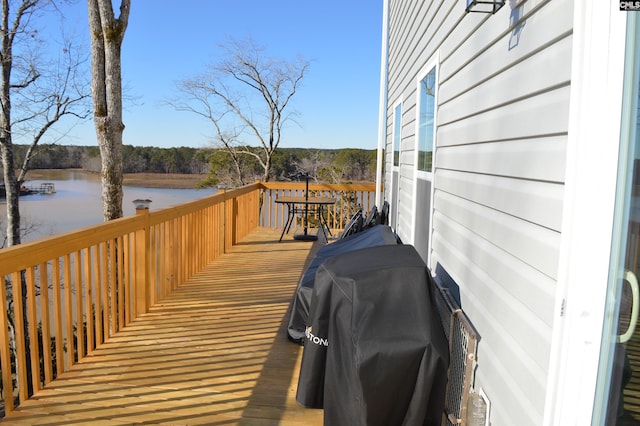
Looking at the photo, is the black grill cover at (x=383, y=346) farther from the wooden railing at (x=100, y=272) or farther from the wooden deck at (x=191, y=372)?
the wooden railing at (x=100, y=272)

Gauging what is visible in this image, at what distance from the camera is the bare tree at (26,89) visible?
41.6 ft

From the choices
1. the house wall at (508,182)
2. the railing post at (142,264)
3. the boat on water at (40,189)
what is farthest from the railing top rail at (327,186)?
the boat on water at (40,189)

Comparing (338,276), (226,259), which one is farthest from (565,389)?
(226,259)

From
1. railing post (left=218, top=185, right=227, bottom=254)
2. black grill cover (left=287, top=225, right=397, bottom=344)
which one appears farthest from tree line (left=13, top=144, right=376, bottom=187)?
black grill cover (left=287, top=225, right=397, bottom=344)

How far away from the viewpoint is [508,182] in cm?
164

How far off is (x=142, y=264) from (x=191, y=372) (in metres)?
1.33

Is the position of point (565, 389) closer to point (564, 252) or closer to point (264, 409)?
point (564, 252)

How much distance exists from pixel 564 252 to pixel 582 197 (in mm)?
157

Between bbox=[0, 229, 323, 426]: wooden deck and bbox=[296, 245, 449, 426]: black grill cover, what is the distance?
0.73 meters

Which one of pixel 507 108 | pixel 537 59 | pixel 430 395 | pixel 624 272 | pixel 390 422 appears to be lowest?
pixel 390 422

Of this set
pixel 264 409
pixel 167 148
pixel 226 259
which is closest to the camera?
pixel 264 409

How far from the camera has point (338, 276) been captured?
1939 millimetres

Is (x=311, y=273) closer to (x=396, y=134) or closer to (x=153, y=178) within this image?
(x=396, y=134)

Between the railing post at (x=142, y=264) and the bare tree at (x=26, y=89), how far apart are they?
10000mm
